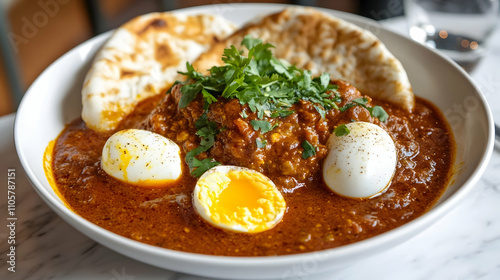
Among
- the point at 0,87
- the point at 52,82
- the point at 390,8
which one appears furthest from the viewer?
the point at 390,8

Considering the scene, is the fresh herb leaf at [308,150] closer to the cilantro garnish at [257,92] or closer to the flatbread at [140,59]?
the cilantro garnish at [257,92]

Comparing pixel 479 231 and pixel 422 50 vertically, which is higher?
pixel 422 50

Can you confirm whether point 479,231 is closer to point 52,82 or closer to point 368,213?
point 368,213

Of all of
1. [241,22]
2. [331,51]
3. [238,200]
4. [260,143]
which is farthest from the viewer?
[241,22]

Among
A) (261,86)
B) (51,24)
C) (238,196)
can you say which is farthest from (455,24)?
(51,24)

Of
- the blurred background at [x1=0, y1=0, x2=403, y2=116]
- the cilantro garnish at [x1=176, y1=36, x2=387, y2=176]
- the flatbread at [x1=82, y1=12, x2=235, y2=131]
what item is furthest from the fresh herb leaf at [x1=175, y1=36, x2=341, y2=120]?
the blurred background at [x1=0, y1=0, x2=403, y2=116]

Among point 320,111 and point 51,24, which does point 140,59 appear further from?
point 51,24

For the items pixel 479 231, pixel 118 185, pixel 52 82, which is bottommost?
pixel 479 231

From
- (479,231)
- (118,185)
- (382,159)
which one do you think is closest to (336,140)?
(382,159)
